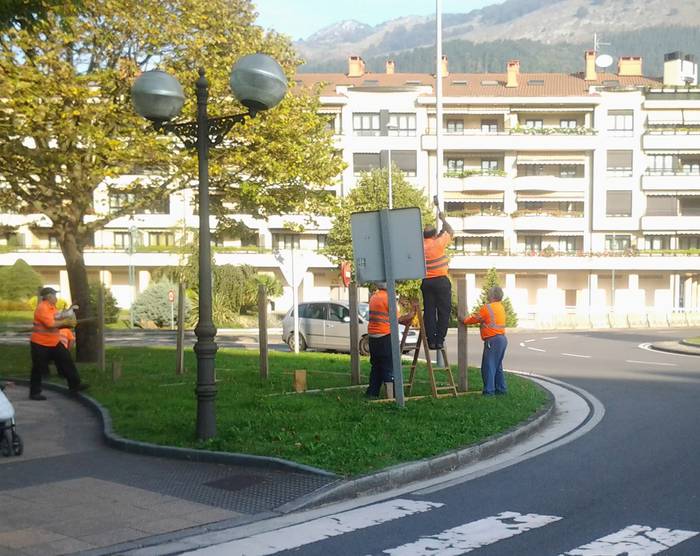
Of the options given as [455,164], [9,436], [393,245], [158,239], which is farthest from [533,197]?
[9,436]

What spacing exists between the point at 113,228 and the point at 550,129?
1278 inches

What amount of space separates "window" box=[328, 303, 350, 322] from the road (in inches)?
667

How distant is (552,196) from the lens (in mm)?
65312

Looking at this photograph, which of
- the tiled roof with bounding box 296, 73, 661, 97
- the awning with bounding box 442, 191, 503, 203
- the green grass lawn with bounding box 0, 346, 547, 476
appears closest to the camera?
the green grass lawn with bounding box 0, 346, 547, 476

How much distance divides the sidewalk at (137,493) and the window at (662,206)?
193 feet

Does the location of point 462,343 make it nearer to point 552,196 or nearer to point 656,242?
point 552,196

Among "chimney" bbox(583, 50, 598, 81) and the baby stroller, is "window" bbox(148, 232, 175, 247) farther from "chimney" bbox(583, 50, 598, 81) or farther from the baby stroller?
the baby stroller

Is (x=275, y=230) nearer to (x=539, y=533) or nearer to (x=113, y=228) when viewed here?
(x=113, y=228)

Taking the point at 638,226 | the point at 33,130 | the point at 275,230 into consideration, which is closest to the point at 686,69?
the point at 638,226

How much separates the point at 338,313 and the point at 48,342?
1466cm

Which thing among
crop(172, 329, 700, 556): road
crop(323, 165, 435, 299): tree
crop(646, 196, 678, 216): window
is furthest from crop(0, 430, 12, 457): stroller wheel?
crop(646, 196, 678, 216): window

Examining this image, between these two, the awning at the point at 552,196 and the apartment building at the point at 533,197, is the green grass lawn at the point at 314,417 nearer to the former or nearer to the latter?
the apartment building at the point at 533,197

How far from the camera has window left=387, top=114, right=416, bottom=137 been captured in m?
64.4

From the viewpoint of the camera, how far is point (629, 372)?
18703 millimetres
